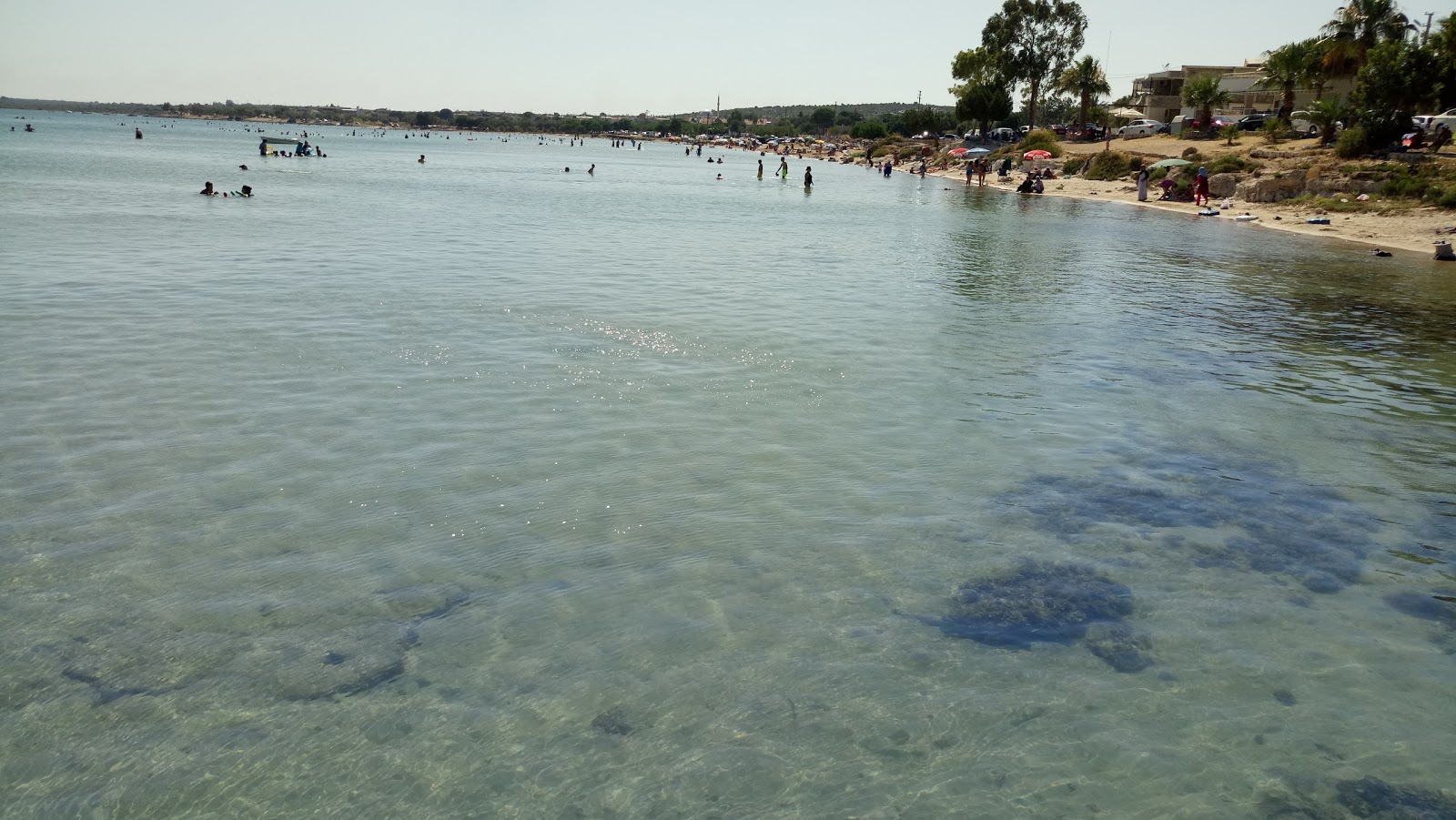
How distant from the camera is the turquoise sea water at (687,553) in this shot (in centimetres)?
627

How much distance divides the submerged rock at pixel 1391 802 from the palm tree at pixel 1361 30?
263ft

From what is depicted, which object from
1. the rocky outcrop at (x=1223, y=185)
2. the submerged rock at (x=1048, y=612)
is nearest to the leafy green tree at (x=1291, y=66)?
the rocky outcrop at (x=1223, y=185)

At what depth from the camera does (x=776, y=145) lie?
582 feet

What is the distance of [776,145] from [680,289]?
6282 inches

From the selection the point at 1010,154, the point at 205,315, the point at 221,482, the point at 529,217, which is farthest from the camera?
the point at 1010,154

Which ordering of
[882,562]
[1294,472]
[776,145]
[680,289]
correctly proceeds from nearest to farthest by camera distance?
[882,562]
[1294,472]
[680,289]
[776,145]

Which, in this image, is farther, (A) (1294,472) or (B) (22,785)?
(A) (1294,472)

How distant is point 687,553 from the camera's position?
926cm

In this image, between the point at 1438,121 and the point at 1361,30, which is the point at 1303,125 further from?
the point at 1438,121

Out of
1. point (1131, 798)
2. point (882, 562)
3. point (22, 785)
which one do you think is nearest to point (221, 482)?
point (22, 785)

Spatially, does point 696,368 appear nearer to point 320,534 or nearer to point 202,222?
point 320,534

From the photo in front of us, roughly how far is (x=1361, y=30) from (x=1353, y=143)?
86.9 feet

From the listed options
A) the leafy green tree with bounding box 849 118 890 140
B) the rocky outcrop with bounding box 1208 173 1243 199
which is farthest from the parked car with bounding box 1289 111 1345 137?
Answer: the leafy green tree with bounding box 849 118 890 140

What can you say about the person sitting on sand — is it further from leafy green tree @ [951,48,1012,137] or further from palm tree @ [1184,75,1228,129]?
leafy green tree @ [951,48,1012,137]
